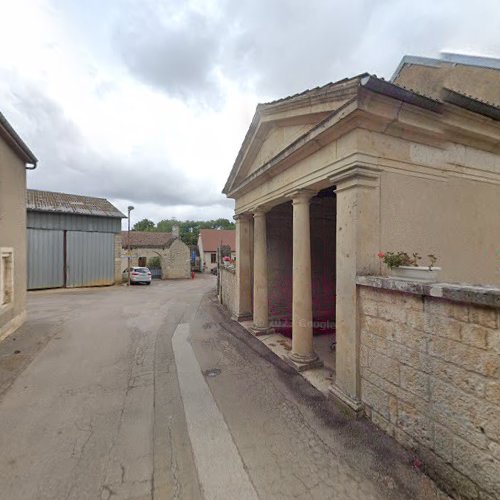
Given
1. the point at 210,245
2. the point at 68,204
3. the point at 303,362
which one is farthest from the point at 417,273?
the point at 210,245

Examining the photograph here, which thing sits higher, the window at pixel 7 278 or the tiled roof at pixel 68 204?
the tiled roof at pixel 68 204

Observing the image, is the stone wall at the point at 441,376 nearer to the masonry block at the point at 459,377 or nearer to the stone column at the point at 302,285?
the masonry block at the point at 459,377

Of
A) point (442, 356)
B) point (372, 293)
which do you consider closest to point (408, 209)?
point (372, 293)

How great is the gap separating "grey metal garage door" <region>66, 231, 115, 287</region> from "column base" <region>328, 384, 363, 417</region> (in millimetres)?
18349

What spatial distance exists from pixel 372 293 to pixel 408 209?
5.05 ft

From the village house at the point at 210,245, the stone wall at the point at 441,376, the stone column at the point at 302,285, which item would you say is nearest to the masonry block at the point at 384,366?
the stone wall at the point at 441,376

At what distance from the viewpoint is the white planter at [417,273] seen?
9.96 ft

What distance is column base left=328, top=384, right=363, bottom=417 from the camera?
3586 millimetres

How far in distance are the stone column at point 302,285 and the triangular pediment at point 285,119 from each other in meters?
1.45

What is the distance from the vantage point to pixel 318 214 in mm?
8938

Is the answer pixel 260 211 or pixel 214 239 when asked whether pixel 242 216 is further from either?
pixel 214 239

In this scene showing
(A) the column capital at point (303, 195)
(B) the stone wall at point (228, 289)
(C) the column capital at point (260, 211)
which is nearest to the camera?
(A) the column capital at point (303, 195)

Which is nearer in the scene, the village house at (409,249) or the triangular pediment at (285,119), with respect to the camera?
the village house at (409,249)

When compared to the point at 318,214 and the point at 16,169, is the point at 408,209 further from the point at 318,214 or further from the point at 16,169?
the point at 16,169
